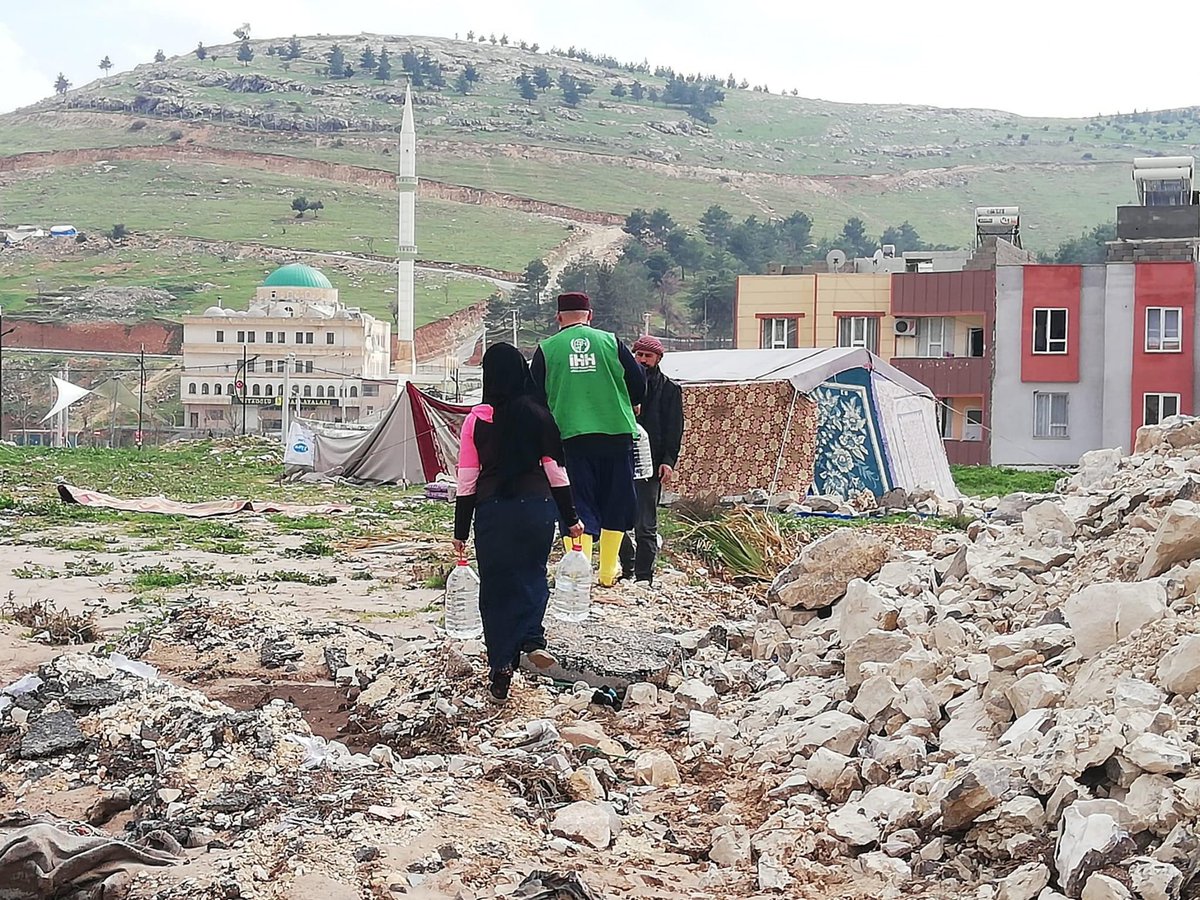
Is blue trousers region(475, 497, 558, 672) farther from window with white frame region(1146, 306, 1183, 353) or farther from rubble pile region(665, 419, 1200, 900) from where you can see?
window with white frame region(1146, 306, 1183, 353)

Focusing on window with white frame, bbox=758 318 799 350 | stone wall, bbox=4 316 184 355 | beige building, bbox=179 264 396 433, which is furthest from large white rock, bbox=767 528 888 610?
stone wall, bbox=4 316 184 355

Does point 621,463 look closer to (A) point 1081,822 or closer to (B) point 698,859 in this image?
(B) point 698,859

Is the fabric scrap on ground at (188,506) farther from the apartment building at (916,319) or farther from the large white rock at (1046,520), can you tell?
the apartment building at (916,319)

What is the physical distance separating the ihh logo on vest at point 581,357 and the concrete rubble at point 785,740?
5.24 feet

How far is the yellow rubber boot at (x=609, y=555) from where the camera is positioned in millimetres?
8445

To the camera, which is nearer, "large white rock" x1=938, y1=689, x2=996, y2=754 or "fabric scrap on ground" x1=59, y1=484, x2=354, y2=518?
"large white rock" x1=938, y1=689, x2=996, y2=754

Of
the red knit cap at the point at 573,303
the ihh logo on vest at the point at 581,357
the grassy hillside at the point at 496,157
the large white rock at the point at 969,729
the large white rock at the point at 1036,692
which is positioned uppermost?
the grassy hillside at the point at 496,157

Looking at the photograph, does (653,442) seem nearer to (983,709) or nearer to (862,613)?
(862,613)

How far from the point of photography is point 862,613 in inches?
247

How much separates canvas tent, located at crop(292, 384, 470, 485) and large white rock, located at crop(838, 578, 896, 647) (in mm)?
17121

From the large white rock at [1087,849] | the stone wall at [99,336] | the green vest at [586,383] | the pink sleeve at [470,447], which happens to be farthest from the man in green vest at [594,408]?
the stone wall at [99,336]

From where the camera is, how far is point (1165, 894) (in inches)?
143

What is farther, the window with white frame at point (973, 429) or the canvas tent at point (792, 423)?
the window with white frame at point (973, 429)

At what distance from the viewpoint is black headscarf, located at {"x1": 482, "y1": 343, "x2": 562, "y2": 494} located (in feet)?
20.1
